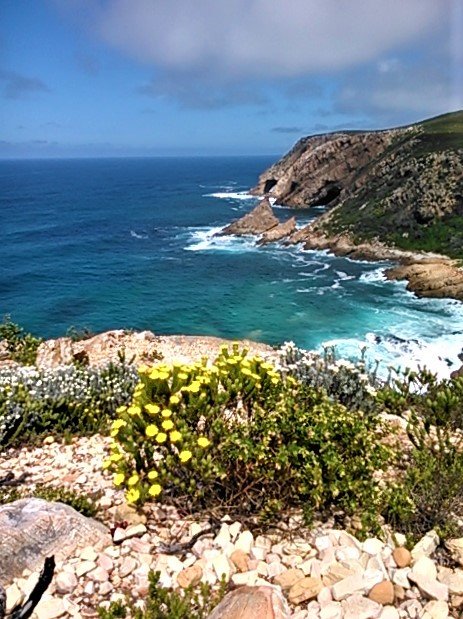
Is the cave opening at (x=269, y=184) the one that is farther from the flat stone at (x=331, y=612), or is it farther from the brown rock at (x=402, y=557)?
the flat stone at (x=331, y=612)

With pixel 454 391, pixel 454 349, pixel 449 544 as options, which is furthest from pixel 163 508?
pixel 454 349

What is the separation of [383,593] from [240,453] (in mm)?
1600

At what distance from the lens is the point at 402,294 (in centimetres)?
3750

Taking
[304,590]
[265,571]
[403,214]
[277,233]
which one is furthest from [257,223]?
[304,590]

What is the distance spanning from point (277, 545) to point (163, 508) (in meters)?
1.28

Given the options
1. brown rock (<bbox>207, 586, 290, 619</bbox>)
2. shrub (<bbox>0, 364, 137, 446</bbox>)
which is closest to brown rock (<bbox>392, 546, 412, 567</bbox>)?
brown rock (<bbox>207, 586, 290, 619</bbox>)

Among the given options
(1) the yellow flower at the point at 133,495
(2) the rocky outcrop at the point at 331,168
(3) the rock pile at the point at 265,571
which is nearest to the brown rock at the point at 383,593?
(3) the rock pile at the point at 265,571

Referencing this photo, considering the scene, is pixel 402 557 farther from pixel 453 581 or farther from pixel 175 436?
pixel 175 436

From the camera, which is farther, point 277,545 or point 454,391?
point 454,391

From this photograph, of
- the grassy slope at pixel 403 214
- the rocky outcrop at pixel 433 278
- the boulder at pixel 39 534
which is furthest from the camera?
the grassy slope at pixel 403 214

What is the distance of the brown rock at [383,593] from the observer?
3594 millimetres

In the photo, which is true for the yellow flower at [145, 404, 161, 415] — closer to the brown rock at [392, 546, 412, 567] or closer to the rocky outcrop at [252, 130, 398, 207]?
the brown rock at [392, 546, 412, 567]

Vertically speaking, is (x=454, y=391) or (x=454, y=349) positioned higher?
(x=454, y=391)

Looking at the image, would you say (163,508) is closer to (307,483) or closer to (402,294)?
(307,483)
